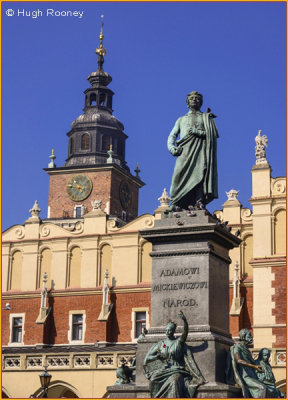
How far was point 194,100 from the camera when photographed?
13.8 metres

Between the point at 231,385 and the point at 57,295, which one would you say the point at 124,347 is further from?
the point at 231,385

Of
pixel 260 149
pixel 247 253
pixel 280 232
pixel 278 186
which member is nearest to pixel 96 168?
pixel 247 253

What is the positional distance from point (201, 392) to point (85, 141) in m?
49.5

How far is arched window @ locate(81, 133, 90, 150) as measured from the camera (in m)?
59.9

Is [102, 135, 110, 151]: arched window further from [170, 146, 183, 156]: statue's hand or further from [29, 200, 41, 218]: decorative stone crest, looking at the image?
[170, 146, 183, 156]: statue's hand

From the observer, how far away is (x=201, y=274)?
12.4 m

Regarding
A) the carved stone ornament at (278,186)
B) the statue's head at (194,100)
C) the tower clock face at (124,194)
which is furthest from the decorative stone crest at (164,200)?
the statue's head at (194,100)

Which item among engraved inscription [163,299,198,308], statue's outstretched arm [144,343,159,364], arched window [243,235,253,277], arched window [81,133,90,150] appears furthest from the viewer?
arched window [81,133,90,150]

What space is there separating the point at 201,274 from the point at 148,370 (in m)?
1.58

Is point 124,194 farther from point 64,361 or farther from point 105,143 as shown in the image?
point 64,361

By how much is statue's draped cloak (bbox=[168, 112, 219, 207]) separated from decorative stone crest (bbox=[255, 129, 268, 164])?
2508 centimetres

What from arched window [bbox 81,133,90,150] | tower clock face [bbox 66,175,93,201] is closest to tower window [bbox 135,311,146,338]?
tower clock face [bbox 66,175,93,201]

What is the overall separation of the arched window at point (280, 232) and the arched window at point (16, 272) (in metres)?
14.1

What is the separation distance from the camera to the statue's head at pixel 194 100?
45.1ft
